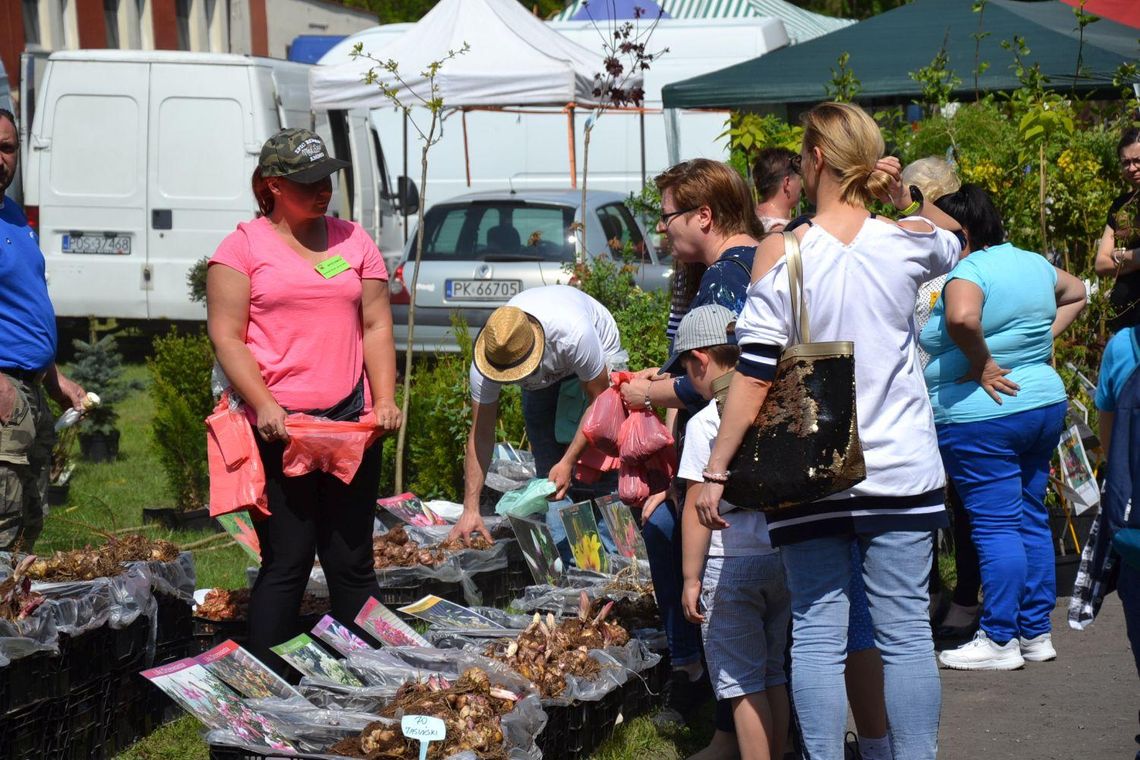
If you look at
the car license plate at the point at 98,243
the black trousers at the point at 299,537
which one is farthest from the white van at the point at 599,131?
the black trousers at the point at 299,537

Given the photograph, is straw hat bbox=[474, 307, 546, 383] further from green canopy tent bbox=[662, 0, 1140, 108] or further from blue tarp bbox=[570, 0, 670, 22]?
blue tarp bbox=[570, 0, 670, 22]

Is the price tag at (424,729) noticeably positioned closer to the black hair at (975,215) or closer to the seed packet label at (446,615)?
the seed packet label at (446,615)

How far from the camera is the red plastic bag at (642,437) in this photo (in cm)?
470

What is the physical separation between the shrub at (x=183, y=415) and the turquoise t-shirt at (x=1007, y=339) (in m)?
4.22

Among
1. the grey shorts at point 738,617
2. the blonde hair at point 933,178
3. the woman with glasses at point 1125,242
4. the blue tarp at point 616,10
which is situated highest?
the blue tarp at point 616,10

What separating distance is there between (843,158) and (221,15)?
26.4m

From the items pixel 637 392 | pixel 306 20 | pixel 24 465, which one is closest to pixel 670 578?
pixel 637 392

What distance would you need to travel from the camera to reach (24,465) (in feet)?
14.5

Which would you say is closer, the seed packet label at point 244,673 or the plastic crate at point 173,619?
the seed packet label at point 244,673

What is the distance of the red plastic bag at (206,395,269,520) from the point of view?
165 inches

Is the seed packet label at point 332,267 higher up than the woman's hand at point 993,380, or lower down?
higher up

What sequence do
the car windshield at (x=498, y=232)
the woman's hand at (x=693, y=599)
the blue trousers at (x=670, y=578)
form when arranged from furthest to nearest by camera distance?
1. the car windshield at (x=498, y=232)
2. the blue trousers at (x=670, y=578)
3. the woman's hand at (x=693, y=599)

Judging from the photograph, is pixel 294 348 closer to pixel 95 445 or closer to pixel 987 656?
pixel 987 656

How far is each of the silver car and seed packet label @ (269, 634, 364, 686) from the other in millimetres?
6270
